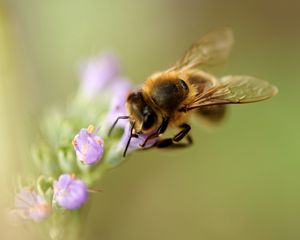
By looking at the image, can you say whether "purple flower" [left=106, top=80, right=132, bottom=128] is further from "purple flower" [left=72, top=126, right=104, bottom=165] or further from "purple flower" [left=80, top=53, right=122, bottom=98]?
"purple flower" [left=80, top=53, right=122, bottom=98]

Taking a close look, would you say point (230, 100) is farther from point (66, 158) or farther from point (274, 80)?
point (274, 80)

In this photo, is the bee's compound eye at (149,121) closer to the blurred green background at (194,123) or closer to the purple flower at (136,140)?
the purple flower at (136,140)

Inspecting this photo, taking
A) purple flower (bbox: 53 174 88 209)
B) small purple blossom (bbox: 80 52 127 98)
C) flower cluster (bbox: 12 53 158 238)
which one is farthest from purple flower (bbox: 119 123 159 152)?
small purple blossom (bbox: 80 52 127 98)

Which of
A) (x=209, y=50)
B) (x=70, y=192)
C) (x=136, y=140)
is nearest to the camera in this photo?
(x=70, y=192)

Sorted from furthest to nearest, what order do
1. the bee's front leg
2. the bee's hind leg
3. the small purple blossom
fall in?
the small purple blossom, the bee's hind leg, the bee's front leg

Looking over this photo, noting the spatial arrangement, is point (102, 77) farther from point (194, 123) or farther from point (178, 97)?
point (178, 97)

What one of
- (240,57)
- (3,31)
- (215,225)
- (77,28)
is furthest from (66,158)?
(240,57)

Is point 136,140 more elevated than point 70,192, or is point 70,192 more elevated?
point 136,140

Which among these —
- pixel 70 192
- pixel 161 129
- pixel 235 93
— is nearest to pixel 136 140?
pixel 161 129
